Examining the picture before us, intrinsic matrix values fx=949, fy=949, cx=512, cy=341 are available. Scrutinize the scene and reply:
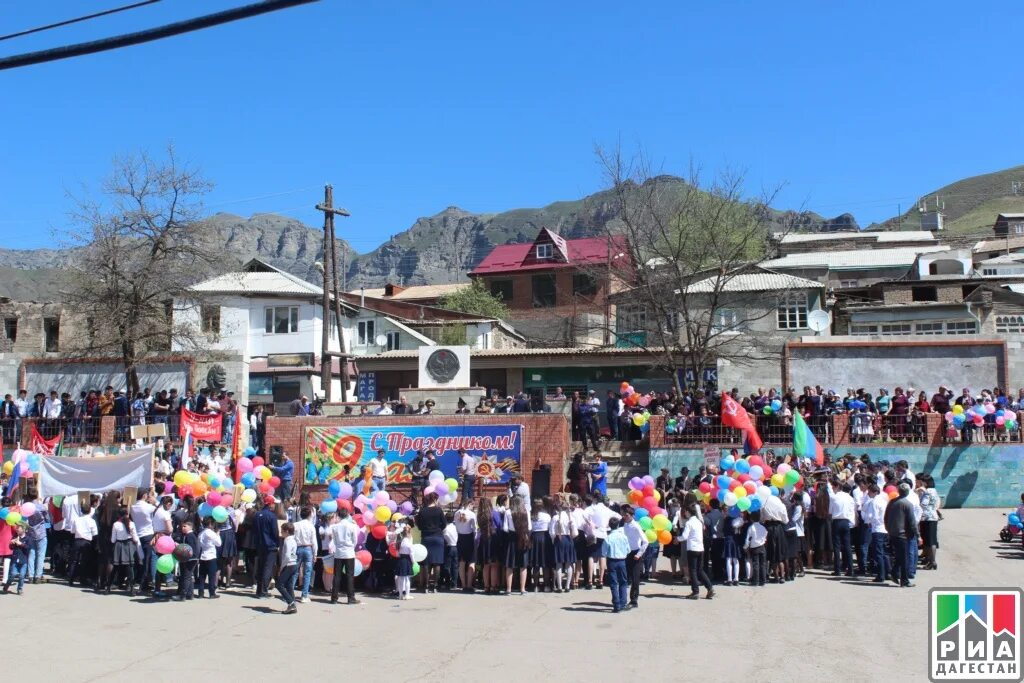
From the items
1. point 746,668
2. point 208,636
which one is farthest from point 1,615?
point 746,668

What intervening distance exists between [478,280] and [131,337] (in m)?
33.1

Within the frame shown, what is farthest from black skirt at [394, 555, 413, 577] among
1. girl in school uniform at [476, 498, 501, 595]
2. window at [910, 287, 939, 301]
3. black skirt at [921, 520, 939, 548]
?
window at [910, 287, 939, 301]

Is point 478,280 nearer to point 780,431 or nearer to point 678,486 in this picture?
point 780,431

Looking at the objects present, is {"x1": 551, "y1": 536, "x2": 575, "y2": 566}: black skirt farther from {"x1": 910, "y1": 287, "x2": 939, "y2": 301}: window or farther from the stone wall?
{"x1": 910, "y1": 287, "x2": 939, "y2": 301}: window

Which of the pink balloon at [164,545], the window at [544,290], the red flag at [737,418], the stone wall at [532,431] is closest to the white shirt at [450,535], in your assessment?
the pink balloon at [164,545]

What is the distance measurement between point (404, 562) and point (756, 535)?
552cm

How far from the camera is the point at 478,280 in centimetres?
6006

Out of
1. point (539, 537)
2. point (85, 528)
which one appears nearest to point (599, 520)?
point (539, 537)

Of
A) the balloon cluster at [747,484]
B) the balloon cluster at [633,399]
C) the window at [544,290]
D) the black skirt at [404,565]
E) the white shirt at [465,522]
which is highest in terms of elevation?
the window at [544,290]

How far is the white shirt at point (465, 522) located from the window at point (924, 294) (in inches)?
1214

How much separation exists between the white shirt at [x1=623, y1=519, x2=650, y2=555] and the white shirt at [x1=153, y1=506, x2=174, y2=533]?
7.09 m

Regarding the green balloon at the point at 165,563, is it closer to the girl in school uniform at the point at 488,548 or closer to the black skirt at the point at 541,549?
the girl in school uniform at the point at 488,548

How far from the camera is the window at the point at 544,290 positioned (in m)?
59.2

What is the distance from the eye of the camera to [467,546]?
15.0 metres
